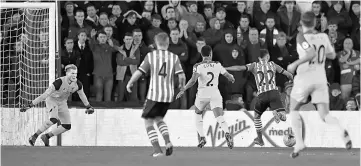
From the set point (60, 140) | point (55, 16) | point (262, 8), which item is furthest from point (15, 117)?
point (262, 8)

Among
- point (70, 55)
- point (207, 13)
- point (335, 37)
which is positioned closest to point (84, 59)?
point (70, 55)

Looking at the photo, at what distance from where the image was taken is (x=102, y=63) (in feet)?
66.9

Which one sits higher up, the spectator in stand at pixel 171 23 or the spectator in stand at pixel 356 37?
the spectator in stand at pixel 171 23

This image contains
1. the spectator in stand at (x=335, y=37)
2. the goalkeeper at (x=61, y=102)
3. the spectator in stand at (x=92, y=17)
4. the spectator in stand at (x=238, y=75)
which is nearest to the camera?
the goalkeeper at (x=61, y=102)

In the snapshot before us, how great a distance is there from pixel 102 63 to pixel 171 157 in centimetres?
511

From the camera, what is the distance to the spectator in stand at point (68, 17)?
2083cm

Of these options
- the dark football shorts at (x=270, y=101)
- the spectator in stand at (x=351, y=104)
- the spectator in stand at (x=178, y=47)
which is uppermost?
the spectator in stand at (x=178, y=47)

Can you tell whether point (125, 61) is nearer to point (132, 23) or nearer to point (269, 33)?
point (132, 23)

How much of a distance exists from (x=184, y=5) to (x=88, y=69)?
3.30m

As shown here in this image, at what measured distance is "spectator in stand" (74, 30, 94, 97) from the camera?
66.8ft

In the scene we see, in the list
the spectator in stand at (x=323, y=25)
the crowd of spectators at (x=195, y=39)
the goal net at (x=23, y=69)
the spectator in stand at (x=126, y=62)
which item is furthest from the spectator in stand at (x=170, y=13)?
the spectator in stand at (x=323, y=25)

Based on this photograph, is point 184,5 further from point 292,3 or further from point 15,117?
point 15,117

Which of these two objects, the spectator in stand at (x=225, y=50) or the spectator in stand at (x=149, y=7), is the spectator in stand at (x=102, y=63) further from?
the spectator in stand at (x=225, y=50)

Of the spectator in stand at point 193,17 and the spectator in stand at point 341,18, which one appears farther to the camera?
the spectator in stand at point 341,18
